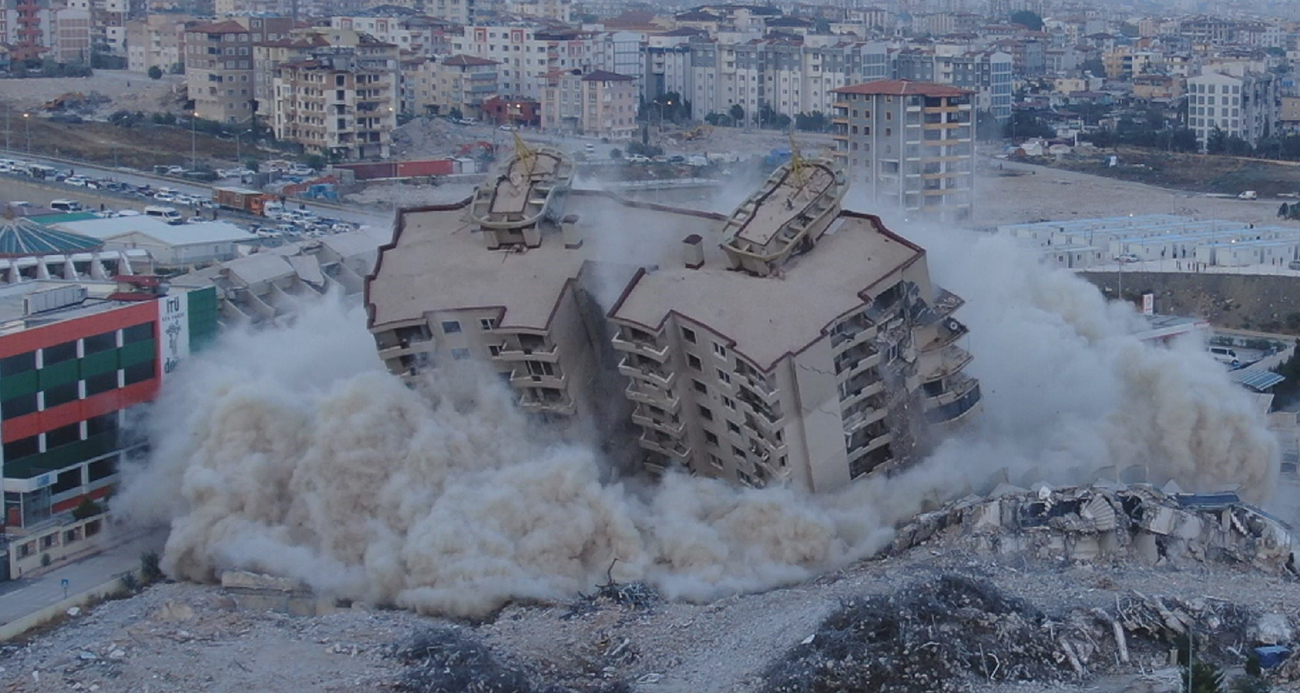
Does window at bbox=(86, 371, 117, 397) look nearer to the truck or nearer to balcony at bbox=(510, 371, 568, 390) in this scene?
balcony at bbox=(510, 371, 568, 390)

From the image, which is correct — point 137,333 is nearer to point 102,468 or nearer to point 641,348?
point 102,468

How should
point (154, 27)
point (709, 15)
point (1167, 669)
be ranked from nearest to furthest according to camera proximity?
1. point (1167, 669)
2. point (154, 27)
3. point (709, 15)

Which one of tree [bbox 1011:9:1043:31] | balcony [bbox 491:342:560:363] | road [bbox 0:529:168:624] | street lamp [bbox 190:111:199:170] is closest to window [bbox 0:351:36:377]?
road [bbox 0:529:168:624]

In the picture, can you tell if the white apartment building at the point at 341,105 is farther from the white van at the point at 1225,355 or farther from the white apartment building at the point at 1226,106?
the white van at the point at 1225,355

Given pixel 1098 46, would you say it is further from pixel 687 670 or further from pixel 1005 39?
pixel 687 670

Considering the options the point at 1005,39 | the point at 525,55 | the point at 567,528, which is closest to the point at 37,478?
the point at 567,528

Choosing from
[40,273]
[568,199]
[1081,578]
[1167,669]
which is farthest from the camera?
[40,273]
